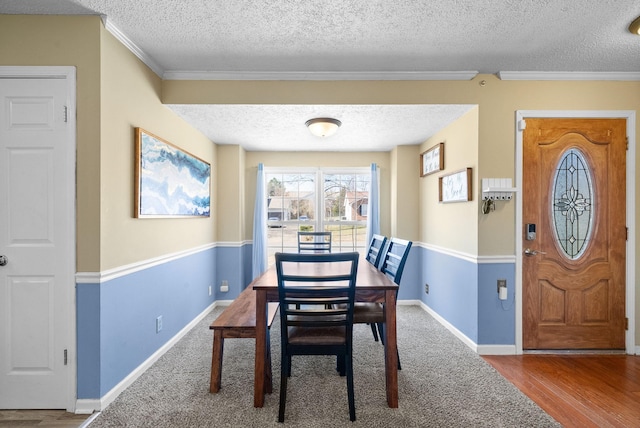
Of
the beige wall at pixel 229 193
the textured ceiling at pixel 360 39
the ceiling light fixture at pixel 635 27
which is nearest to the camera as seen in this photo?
the textured ceiling at pixel 360 39

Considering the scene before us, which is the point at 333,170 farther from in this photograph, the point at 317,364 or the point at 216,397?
the point at 216,397

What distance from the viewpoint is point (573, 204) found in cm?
278

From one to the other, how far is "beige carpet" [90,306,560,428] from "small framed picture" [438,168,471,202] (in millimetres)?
1412

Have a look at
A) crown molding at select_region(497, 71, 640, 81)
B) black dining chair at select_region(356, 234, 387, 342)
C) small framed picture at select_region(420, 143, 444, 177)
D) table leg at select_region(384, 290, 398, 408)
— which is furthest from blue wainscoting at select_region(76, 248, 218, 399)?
crown molding at select_region(497, 71, 640, 81)

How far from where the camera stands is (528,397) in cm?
208

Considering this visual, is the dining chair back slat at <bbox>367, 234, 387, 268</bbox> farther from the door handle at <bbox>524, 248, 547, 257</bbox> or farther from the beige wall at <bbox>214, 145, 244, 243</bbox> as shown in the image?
the beige wall at <bbox>214, 145, 244, 243</bbox>

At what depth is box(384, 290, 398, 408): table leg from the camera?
1953mm

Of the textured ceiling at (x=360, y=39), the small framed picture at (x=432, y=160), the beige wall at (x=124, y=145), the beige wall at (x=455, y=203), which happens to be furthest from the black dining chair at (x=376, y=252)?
the beige wall at (x=124, y=145)

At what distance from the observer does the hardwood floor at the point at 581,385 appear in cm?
190

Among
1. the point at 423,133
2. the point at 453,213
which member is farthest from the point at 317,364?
the point at 423,133

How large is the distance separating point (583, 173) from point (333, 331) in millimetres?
2625

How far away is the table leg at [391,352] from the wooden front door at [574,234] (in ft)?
5.03

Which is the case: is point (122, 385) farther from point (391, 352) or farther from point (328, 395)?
point (391, 352)

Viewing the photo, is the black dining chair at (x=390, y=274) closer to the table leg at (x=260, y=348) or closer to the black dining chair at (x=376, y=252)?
the black dining chair at (x=376, y=252)
